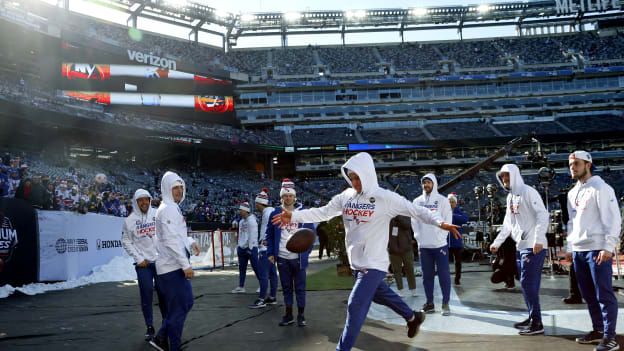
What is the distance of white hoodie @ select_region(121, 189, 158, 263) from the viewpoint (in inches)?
253

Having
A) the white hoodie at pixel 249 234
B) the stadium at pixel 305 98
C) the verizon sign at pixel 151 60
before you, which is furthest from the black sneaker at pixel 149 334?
the verizon sign at pixel 151 60

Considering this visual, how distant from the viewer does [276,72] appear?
60875 millimetres

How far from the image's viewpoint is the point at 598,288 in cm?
476

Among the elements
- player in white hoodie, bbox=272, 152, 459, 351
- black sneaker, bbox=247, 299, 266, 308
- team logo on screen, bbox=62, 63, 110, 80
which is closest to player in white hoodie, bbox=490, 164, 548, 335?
player in white hoodie, bbox=272, 152, 459, 351

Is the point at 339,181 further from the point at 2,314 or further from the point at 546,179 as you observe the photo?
the point at 2,314

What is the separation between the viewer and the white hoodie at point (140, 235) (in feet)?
21.0

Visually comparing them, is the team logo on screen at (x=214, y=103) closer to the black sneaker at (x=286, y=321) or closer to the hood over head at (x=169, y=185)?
the black sneaker at (x=286, y=321)

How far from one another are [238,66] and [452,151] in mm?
28479

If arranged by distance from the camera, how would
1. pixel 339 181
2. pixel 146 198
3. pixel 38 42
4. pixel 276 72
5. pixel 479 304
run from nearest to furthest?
pixel 146 198
pixel 479 304
pixel 38 42
pixel 339 181
pixel 276 72

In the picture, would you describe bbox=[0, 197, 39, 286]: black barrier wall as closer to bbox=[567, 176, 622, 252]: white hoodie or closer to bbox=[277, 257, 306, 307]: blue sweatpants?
bbox=[277, 257, 306, 307]: blue sweatpants

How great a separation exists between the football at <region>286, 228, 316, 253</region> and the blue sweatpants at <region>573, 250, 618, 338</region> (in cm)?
286

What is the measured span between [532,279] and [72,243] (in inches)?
464

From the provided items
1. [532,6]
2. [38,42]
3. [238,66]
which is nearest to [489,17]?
[532,6]

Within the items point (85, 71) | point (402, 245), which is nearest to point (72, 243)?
point (402, 245)
